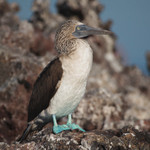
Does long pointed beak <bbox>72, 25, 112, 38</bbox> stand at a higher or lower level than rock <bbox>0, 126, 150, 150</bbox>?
higher

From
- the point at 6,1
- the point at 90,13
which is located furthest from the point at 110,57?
the point at 6,1

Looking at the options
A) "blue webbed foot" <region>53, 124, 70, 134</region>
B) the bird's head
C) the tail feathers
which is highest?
the bird's head

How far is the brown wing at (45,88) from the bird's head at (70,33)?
0.30m

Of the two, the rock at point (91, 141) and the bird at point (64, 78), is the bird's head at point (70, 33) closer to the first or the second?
the bird at point (64, 78)

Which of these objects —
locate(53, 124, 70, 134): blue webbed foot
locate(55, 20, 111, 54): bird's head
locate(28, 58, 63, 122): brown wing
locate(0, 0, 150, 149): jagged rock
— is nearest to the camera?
locate(0, 0, 150, 149): jagged rock

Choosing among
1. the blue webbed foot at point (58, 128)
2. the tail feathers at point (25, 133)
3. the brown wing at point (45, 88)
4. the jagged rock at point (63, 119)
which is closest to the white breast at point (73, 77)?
the brown wing at point (45, 88)

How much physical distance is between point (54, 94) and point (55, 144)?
0.95 m

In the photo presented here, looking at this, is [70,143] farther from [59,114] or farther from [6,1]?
[6,1]

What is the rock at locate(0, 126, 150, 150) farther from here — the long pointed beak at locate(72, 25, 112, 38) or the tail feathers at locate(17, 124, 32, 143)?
the long pointed beak at locate(72, 25, 112, 38)

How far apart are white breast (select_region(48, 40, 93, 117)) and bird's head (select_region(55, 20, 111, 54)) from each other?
186 millimetres

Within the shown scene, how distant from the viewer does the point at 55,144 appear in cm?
391

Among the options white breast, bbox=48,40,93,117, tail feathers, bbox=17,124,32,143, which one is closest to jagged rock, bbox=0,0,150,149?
tail feathers, bbox=17,124,32,143

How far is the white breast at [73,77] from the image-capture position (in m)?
4.35

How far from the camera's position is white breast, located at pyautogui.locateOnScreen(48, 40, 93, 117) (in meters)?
4.35
